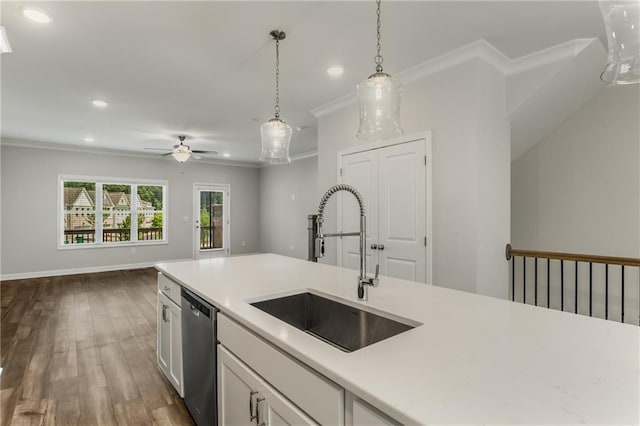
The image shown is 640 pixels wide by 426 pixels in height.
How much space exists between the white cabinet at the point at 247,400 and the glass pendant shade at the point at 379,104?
137 centimetres

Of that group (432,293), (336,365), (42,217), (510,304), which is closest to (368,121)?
(432,293)

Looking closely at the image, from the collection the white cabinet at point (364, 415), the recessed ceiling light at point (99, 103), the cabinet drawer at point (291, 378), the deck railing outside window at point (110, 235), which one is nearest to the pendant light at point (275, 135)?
the cabinet drawer at point (291, 378)

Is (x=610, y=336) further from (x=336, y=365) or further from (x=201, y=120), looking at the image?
(x=201, y=120)

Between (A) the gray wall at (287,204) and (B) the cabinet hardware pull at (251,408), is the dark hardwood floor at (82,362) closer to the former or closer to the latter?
(B) the cabinet hardware pull at (251,408)

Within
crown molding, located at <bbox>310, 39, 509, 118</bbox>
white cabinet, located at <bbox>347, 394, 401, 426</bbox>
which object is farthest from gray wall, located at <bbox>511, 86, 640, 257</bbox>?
white cabinet, located at <bbox>347, 394, 401, 426</bbox>

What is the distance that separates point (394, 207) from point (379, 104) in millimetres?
1766

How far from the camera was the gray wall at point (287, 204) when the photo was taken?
768 centimetres

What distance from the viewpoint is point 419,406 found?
0.71 meters

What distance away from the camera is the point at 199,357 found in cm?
180

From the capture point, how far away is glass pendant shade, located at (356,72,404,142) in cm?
177

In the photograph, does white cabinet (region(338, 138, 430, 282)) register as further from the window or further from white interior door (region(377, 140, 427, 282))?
the window

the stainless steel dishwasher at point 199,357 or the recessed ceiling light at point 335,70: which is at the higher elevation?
the recessed ceiling light at point 335,70

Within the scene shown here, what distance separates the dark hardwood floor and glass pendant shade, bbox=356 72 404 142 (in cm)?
216

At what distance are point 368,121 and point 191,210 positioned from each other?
7395mm
